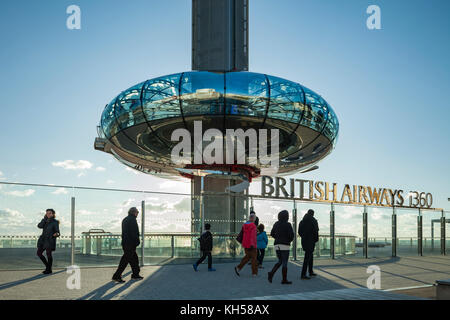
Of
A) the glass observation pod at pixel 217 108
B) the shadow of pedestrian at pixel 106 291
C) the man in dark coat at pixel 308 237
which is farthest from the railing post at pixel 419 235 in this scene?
the shadow of pedestrian at pixel 106 291

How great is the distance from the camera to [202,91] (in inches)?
676

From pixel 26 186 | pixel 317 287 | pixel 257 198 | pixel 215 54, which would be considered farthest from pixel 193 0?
pixel 317 287

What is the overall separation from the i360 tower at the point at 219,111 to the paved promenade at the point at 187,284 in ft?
13.6

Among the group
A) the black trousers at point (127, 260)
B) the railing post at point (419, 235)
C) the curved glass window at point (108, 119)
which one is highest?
the curved glass window at point (108, 119)

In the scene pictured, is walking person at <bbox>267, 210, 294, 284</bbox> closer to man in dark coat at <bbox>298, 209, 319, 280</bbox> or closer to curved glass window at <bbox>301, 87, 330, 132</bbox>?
man in dark coat at <bbox>298, 209, 319, 280</bbox>

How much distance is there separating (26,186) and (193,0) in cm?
1608

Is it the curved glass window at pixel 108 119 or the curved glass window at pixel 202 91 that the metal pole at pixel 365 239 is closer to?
the curved glass window at pixel 202 91

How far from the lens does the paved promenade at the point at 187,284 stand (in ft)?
25.6

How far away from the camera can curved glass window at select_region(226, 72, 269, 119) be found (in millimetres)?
17203

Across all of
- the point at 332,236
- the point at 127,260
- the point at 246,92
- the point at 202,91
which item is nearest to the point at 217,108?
the point at 202,91
